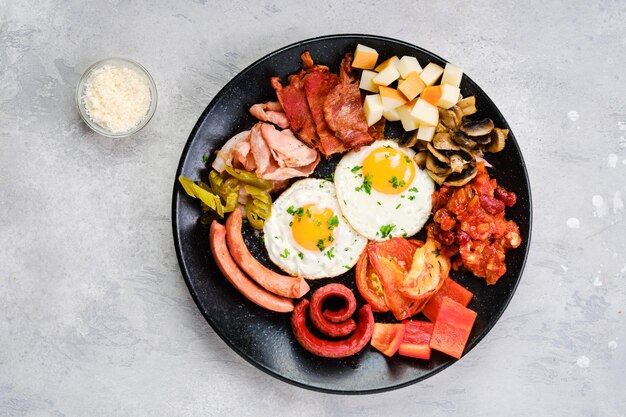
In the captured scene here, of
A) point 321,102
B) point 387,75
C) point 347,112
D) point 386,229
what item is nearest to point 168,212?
point 321,102

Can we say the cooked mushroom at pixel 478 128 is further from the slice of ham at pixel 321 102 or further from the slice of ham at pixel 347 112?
the slice of ham at pixel 321 102

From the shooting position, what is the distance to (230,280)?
4.36 m

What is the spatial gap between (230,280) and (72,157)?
1.54 meters

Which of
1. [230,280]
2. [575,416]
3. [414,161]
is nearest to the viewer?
[230,280]

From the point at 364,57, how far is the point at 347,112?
1.33 ft

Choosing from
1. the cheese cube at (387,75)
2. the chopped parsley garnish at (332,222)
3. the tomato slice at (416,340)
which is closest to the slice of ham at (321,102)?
the cheese cube at (387,75)

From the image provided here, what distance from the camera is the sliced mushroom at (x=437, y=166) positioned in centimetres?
453

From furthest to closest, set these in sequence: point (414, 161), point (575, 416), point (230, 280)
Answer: point (575, 416) → point (414, 161) → point (230, 280)

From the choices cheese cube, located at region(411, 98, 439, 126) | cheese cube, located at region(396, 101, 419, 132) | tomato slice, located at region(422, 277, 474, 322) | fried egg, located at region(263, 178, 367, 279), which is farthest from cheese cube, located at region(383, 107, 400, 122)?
tomato slice, located at region(422, 277, 474, 322)

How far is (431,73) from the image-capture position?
4.52 metres

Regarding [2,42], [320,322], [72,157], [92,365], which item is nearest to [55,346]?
[92,365]

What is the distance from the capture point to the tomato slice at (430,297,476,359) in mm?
4488

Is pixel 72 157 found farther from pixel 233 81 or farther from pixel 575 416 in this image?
pixel 575 416

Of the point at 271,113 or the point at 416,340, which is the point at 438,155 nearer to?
the point at 271,113
